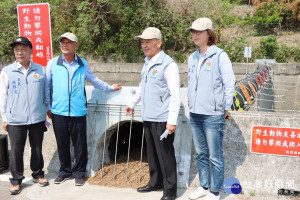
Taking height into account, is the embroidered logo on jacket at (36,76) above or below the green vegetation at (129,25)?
below

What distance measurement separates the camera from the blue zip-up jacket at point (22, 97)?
3617 millimetres

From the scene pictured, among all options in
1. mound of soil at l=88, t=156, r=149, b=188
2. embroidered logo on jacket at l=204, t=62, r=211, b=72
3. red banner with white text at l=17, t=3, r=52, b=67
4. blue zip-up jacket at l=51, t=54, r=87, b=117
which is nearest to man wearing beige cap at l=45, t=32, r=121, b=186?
blue zip-up jacket at l=51, t=54, r=87, b=117

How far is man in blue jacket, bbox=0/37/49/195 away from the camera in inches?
142

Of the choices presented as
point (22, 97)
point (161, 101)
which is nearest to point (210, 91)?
point (161, 101)

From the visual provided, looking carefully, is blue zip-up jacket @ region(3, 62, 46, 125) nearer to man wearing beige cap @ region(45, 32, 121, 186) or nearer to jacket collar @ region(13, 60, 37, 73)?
jacket collar @ region(13, 60, 37, 73)

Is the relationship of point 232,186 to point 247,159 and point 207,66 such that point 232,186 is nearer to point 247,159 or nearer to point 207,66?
point 247,159

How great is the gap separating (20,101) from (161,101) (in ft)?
5.62

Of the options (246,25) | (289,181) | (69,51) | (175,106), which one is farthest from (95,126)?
(246,25)

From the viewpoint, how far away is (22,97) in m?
3.62

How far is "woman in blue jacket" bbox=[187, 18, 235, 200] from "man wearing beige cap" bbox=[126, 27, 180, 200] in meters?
0.22

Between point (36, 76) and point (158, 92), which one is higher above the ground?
point (36, 76)

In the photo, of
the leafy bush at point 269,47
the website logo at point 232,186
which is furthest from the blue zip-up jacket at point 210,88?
the leafy bush at point 269,47

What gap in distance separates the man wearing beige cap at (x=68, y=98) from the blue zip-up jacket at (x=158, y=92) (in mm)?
973

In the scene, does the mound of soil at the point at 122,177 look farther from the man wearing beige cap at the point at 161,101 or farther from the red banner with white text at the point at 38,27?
the red banner with white text at the point at 38,27
